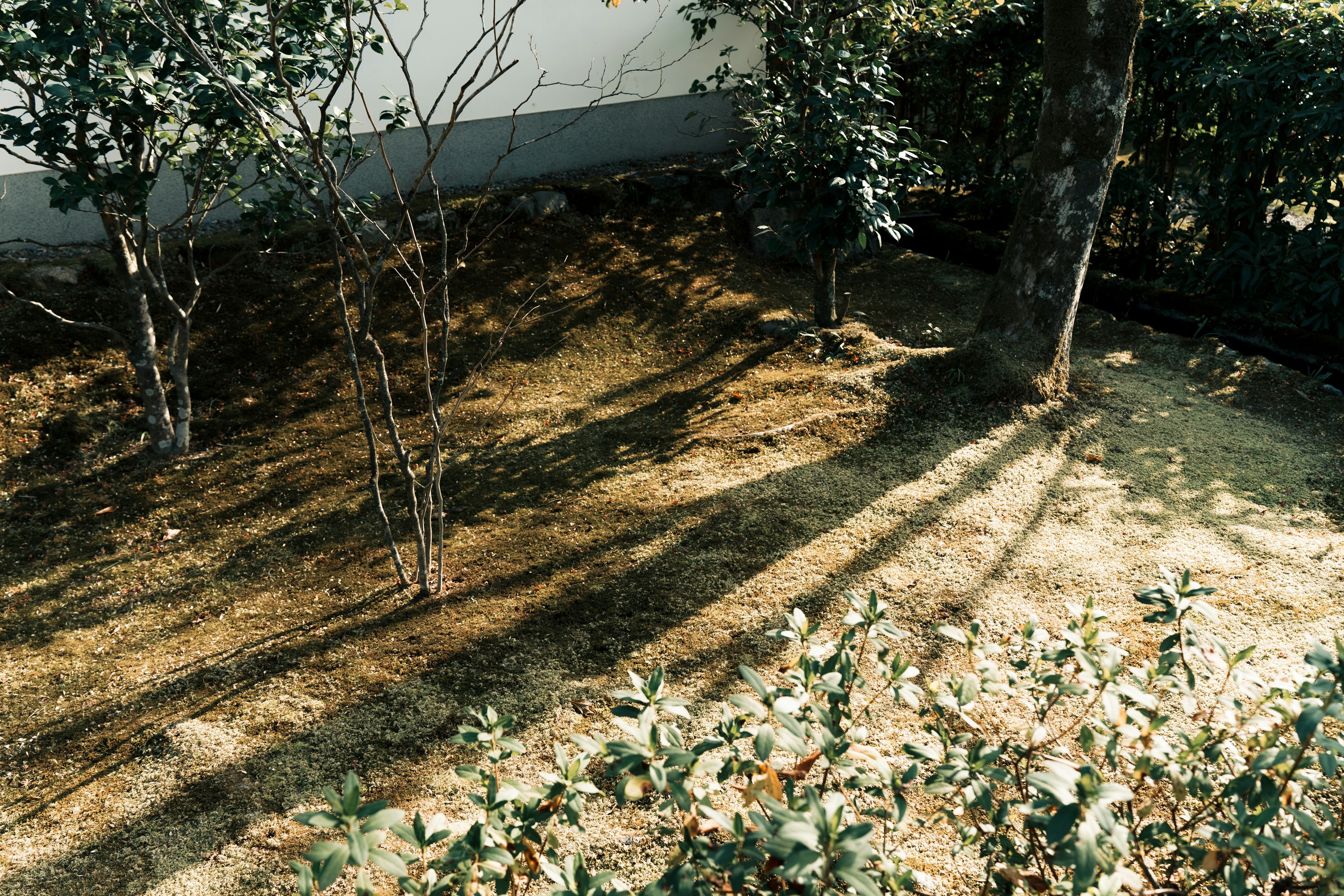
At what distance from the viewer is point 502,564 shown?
350 cm

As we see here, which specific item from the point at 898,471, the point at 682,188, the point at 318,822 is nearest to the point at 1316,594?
the point at 898,471

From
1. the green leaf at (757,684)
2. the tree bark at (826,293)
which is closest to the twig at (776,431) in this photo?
the tree bark at (826,293)

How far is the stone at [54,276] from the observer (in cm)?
519

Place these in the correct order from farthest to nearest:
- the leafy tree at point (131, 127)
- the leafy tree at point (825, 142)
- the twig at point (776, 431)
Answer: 1. the leafy tree at point (825, 142)
2. the twig at point (776, 431)
3. the leafy tree at point (131, 127)

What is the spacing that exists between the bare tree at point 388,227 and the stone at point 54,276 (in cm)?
162

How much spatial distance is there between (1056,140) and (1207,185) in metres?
2.80

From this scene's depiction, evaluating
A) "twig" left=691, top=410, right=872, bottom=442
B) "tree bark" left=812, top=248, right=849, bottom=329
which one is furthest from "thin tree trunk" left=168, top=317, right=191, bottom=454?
"tree bark" left=812, top=248, right=849, bottom=329

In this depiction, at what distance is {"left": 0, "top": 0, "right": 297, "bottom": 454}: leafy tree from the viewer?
2.98 metres

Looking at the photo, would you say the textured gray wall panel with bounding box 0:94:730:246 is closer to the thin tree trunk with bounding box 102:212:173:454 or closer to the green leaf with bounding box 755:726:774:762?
the thin tree trunk with bounding box 102:212:173:454

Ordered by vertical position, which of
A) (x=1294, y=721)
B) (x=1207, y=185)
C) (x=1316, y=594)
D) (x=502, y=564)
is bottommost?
(x=1316, y=594)

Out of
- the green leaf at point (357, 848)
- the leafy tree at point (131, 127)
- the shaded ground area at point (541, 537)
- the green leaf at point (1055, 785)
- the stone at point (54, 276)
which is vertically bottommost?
the shaded ground area at point (541, 537)

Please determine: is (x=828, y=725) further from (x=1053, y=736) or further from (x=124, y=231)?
(x=124, y=231)

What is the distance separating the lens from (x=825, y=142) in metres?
4.69

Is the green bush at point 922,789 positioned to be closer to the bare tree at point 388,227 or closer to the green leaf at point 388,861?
the green leaf at point 388,861
